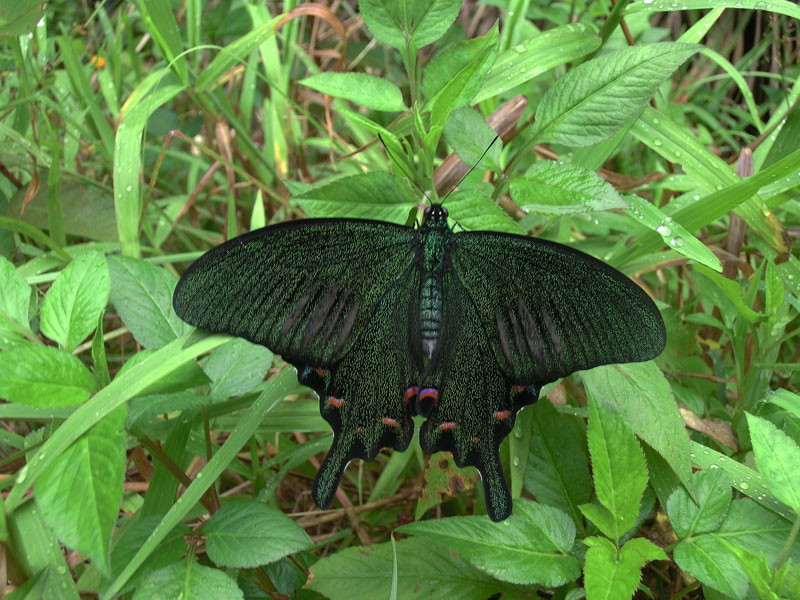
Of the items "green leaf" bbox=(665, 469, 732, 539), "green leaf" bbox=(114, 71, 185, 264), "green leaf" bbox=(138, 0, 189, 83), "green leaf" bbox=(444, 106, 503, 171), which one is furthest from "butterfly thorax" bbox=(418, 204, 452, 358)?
"green leaf" bbox=(138, 0, 189, 83)

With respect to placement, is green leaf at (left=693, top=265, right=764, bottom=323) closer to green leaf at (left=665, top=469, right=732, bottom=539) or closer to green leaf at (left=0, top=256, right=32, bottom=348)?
green leaf at (left=665, top=469, right=732, bottom=539)

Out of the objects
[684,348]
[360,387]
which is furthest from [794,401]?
[360,387]

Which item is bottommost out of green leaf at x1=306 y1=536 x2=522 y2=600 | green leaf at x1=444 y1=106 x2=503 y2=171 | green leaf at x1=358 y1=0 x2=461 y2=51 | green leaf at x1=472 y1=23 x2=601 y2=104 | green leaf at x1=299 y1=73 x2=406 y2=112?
green leaf at x1=306 y1=536 x2=522 y2=600

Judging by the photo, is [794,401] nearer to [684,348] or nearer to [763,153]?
[684,348]

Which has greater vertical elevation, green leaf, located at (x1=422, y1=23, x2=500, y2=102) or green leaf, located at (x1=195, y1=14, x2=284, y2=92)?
green leaf, located at (x1=195, y1=14, x2=284, y2=92)

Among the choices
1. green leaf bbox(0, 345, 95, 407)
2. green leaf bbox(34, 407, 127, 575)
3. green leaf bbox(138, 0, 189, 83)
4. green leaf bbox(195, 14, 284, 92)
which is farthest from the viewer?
green leaf bbox(195, 14, 284, 92)

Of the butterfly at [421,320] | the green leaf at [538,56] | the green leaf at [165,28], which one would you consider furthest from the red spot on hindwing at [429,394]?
the green leaf at [165,28]
